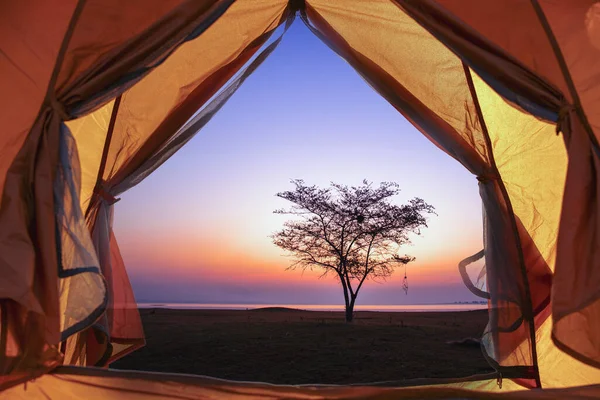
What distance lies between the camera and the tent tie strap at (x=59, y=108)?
247 cm

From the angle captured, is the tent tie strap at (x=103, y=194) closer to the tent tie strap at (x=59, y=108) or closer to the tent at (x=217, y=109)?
the tent at (x=217, y=109)

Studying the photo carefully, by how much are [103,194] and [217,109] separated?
946mm

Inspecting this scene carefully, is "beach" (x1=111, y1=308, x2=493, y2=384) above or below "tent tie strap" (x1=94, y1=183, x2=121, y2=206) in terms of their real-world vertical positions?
below

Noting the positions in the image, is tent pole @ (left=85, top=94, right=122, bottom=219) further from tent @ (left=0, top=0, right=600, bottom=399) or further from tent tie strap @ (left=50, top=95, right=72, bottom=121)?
tent tie strap @ (left=50, top=95, right=72, bottom=121)

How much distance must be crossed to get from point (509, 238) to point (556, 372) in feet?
2.53

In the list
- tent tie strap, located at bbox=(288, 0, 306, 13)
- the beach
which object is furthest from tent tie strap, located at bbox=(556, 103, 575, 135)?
the beach

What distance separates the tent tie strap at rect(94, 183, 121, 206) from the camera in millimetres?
3117

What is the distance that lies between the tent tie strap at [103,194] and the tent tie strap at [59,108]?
708 millimetres

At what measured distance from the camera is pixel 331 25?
350 cm

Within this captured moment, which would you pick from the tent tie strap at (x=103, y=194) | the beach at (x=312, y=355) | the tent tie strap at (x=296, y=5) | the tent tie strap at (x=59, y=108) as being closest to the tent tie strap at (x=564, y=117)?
the tent tie strap at (x=296, y=5)

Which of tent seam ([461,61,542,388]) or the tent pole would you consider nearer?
Answer: tent seam ([461,61,542,388])

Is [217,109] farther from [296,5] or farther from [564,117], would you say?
[564,117]

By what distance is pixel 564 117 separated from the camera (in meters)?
2.55

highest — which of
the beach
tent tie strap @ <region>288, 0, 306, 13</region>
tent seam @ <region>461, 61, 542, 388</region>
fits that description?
tent tie strap @ <region>288, 0, 306, 13</region>
